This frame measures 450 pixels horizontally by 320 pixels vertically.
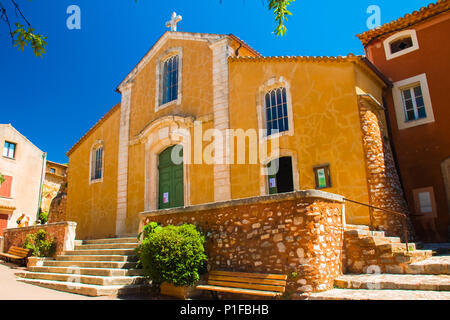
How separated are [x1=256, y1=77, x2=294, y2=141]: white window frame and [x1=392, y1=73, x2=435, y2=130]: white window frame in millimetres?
4042

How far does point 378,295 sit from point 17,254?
12.8m

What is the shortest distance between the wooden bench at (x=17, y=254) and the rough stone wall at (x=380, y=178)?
11738 millimetres

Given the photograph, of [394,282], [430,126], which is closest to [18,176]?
[430,126]

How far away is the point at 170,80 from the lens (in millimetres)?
15227

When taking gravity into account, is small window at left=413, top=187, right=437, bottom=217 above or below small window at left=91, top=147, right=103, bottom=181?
below

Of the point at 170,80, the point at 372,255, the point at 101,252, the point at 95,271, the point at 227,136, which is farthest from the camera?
the point at 170,80

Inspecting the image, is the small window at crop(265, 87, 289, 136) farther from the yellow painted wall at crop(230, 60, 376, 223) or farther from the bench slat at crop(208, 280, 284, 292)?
the bench slat at crop(208, 280, 284, 292)

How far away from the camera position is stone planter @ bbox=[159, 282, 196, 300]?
24.4 ft

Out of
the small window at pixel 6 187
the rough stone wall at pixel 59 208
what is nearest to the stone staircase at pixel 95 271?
the rough stone wall at pixel 59 208

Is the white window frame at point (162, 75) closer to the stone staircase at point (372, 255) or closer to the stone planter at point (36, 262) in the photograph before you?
the stone planter at point (36, 262)

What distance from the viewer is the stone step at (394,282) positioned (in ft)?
18.8

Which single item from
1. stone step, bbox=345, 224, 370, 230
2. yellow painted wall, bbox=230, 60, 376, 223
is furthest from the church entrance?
stone step, bbox=345, 224, 370, 230

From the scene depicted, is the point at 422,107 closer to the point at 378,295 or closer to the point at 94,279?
the point at 378,295

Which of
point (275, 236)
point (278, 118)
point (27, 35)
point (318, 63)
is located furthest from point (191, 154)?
point (27, 35)
